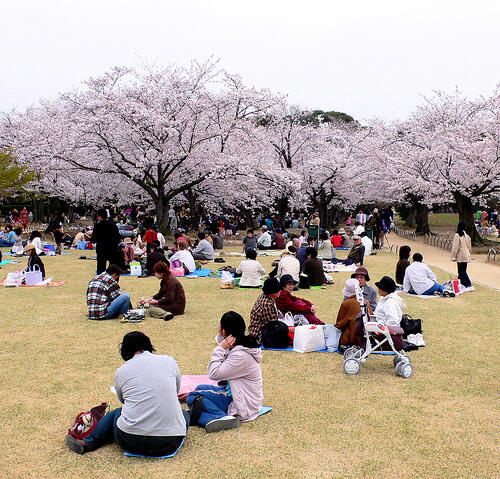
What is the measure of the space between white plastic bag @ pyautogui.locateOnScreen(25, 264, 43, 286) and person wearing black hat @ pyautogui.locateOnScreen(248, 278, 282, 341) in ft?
24.6

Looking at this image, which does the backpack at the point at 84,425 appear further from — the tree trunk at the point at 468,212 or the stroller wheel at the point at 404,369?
the tree trunk at the point at 468,212

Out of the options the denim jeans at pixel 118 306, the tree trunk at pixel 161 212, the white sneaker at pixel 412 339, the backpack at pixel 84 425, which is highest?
the tree trunk at pixel 161 212

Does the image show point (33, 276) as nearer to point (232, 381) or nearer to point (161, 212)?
point (232, 381)

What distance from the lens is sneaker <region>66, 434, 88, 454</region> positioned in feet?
14.2

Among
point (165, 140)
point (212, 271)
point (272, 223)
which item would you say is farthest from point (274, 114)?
point (212, 271)

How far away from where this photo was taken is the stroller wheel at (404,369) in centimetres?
631

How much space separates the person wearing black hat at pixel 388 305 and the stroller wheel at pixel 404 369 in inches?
30.7

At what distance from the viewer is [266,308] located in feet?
24.6

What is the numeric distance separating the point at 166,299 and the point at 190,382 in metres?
3.74

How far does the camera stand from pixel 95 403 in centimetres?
541

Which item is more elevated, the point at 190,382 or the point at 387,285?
Result: the point at 387,285

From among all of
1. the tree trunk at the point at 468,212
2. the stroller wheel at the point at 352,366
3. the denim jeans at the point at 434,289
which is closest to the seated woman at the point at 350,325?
the stroller wheel at the point at 352,366

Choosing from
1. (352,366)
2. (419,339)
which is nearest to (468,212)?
(419,339)

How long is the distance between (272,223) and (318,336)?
26006mm
